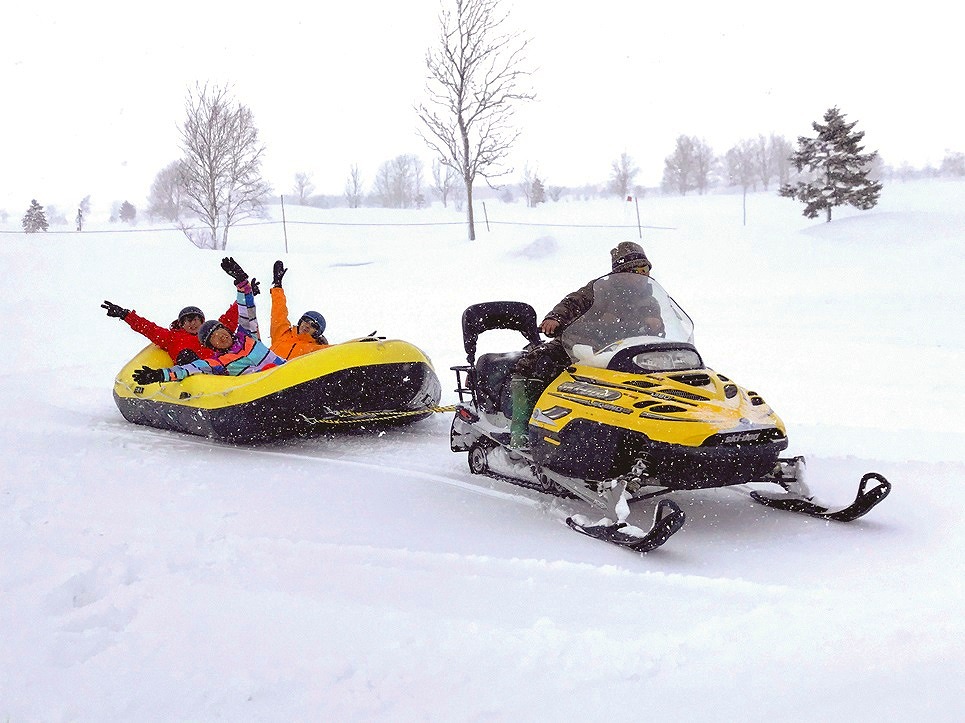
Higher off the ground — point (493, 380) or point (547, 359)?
point (547, 359)

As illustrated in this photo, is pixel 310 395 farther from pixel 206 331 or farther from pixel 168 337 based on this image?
pixel 168 337

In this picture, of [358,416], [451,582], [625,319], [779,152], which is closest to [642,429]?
[625,319]

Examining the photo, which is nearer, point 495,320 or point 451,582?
point 451,582

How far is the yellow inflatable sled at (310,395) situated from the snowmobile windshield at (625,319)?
81.1 inches

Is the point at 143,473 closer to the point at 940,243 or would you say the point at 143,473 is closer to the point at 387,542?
the point at 387,542

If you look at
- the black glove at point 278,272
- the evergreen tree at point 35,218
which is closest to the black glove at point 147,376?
the black glove at point 278,272

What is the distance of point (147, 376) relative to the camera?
6230 millimetres

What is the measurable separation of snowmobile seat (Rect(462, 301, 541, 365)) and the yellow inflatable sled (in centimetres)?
107

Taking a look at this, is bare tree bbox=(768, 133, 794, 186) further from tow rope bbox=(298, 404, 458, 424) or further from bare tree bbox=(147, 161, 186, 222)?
tow rope bbox=(298, 404, 458, 424)

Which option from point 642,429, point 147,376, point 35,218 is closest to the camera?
point 642,429

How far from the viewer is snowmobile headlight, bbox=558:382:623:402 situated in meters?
4.00

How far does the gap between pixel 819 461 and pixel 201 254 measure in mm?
20665

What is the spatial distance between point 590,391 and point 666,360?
411mm

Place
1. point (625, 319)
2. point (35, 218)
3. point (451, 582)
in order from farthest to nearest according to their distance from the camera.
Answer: point (35, 218) → point (625, 319) → point (451, 582)
